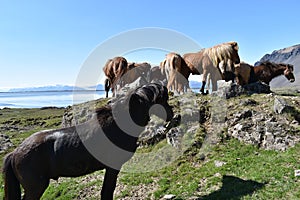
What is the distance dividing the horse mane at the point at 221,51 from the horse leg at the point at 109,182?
828cm

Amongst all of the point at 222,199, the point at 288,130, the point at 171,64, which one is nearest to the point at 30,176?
the point at 222,199

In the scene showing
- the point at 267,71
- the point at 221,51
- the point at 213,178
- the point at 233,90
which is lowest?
the point at 213,178

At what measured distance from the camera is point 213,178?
8516 mm

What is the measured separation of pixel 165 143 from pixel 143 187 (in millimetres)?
2895

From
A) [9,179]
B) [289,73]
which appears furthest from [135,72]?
[9,179]

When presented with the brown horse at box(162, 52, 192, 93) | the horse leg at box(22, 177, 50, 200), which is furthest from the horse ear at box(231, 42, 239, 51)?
the horse leg at box(22, 177, 50, 200)

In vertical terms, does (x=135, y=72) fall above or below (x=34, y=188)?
above

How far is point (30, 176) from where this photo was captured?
6305 millimetres

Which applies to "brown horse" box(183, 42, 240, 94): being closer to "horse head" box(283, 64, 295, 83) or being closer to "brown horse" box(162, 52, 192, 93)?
"brown horse" box(162, 52, 192, 93)

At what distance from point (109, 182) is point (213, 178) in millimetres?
3150

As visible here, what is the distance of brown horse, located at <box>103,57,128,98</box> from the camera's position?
642 inches

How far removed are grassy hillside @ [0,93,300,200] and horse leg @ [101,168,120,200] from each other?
51.4 inches

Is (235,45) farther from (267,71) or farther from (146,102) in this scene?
(146,102)

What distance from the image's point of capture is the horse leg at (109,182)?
24.2ft
